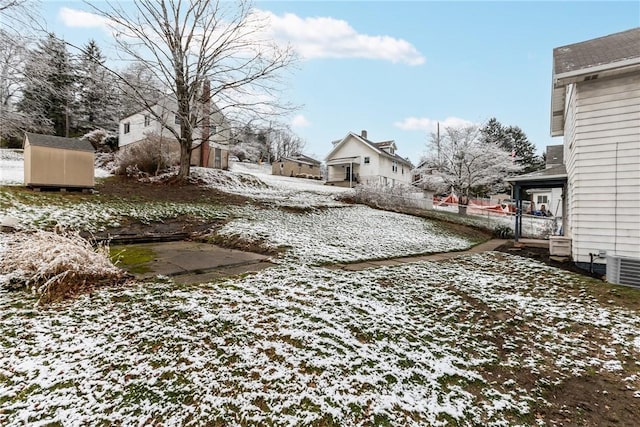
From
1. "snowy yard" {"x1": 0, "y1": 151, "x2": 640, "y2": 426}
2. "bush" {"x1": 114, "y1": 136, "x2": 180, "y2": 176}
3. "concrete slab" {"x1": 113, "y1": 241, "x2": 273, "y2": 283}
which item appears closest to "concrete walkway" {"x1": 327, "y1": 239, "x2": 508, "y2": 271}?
"snowy yard" {"x1": 0, "y1": 151, "x2": 640, "y2": 426}

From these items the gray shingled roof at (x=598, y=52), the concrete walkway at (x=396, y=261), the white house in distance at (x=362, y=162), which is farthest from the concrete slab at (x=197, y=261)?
the white house in distance at (x=362, y=162)

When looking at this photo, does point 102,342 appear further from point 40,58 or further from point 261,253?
point 40,58

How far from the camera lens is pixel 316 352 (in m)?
2.96

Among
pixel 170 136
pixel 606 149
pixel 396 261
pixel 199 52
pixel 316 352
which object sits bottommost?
pixel 316 352

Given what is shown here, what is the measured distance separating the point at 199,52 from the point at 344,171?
20.6 metres

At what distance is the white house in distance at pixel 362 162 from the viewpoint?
98.4 ft

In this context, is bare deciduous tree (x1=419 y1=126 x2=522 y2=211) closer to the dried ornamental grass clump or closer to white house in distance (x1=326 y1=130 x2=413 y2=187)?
white house in distance (x1=326 y1=130 x2=413 y2=187)

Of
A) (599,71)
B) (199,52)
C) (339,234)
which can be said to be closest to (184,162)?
(199,52)

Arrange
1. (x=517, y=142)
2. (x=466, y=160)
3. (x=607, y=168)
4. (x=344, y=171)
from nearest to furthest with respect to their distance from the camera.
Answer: (x=607, y=168) < (x=466, y=160) < (x=344, y=171) < (x=517, y=142)

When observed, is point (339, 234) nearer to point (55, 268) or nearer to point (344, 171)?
point (55, 268)

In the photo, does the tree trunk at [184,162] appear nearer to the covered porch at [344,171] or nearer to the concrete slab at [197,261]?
the concrete slab at [197,261]

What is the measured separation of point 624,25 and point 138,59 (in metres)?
17.7

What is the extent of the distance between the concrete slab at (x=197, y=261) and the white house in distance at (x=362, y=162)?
75.6 feet

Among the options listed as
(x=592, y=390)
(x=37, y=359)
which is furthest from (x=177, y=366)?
(x=592, y=390)
